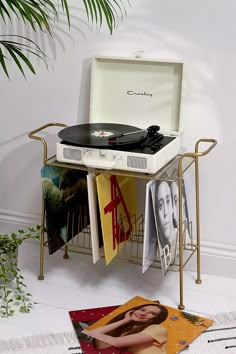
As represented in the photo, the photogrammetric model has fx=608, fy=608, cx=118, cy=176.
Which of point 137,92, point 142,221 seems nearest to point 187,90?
point 137,92

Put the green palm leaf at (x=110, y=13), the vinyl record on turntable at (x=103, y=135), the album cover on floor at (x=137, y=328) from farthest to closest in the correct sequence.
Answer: the green palm leaf at (x=110, y=13), the vinyl record on turntable at (x=103, y=135), the album cover on floor at (x=137, y=328)

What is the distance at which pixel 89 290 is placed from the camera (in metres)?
2.08

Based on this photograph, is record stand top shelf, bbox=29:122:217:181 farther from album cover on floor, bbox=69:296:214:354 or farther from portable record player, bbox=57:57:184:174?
album cover on floor, bbox=69:296:214:354

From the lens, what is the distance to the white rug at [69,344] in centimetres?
174

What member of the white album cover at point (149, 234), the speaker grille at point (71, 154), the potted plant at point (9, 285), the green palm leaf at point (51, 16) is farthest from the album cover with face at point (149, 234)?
the green palm leaf at point (51, 16)

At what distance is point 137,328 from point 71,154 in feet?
1.86

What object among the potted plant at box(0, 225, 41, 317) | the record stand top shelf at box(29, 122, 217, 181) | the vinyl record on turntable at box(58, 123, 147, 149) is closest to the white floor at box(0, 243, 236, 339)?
the potted plant at box(0, 225, 41, 317)

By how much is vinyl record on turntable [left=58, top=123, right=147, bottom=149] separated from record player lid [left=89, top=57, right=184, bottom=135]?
3.6 inches

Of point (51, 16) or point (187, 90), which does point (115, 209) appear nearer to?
point (187, 90)

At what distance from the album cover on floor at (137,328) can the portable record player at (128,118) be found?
0.46m

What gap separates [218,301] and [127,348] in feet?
1.40

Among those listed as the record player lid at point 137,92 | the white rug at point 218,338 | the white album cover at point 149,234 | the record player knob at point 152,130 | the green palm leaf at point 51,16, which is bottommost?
the white rug at point 218,338

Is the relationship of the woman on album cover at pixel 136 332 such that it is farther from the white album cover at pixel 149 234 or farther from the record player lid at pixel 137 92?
the record player lid at pixel 137 92

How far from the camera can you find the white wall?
2004 millimetres
